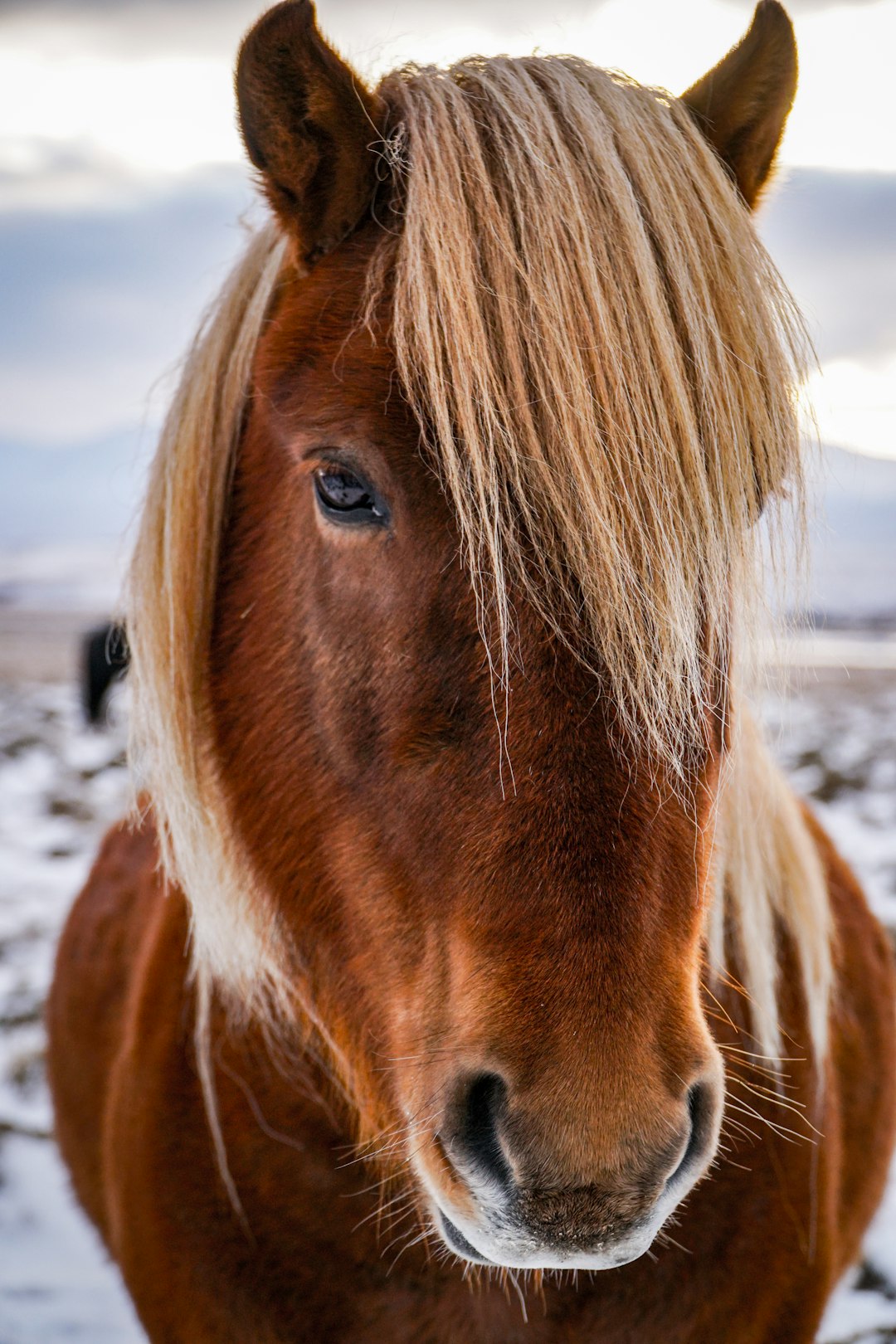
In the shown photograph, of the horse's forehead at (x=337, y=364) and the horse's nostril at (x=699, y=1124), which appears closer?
the horse's nostril at (x=699, y=1124)

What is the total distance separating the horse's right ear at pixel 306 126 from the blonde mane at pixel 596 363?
0.05 metres

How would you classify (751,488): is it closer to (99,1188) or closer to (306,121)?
(306,121)

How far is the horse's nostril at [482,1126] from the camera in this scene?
3.28ft

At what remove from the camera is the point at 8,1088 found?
324cm

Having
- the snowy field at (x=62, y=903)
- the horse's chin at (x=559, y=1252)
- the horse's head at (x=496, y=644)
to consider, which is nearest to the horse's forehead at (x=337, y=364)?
the horse's head at (x=496, y=644)

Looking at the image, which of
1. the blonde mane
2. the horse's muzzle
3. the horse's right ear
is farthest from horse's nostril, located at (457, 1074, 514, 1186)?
the horse's right ear

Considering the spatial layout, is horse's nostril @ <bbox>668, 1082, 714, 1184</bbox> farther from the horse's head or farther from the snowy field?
the snowy field

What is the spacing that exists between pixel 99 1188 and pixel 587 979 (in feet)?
5.72

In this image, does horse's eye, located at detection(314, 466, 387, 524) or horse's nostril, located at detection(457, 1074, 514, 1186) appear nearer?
horse's nostril, located at detection(457, 1074, 514, 1186)

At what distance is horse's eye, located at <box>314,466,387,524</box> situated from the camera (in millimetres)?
1216


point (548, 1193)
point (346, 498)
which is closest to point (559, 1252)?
point (548, 1193)

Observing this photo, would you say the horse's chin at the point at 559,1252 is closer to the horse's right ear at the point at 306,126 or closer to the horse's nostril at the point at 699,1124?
the horse's nostril at the point at 699,1124

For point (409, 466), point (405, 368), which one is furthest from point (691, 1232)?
point (405, 368)

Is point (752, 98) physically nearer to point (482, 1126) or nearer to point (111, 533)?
point (482, 1126)
